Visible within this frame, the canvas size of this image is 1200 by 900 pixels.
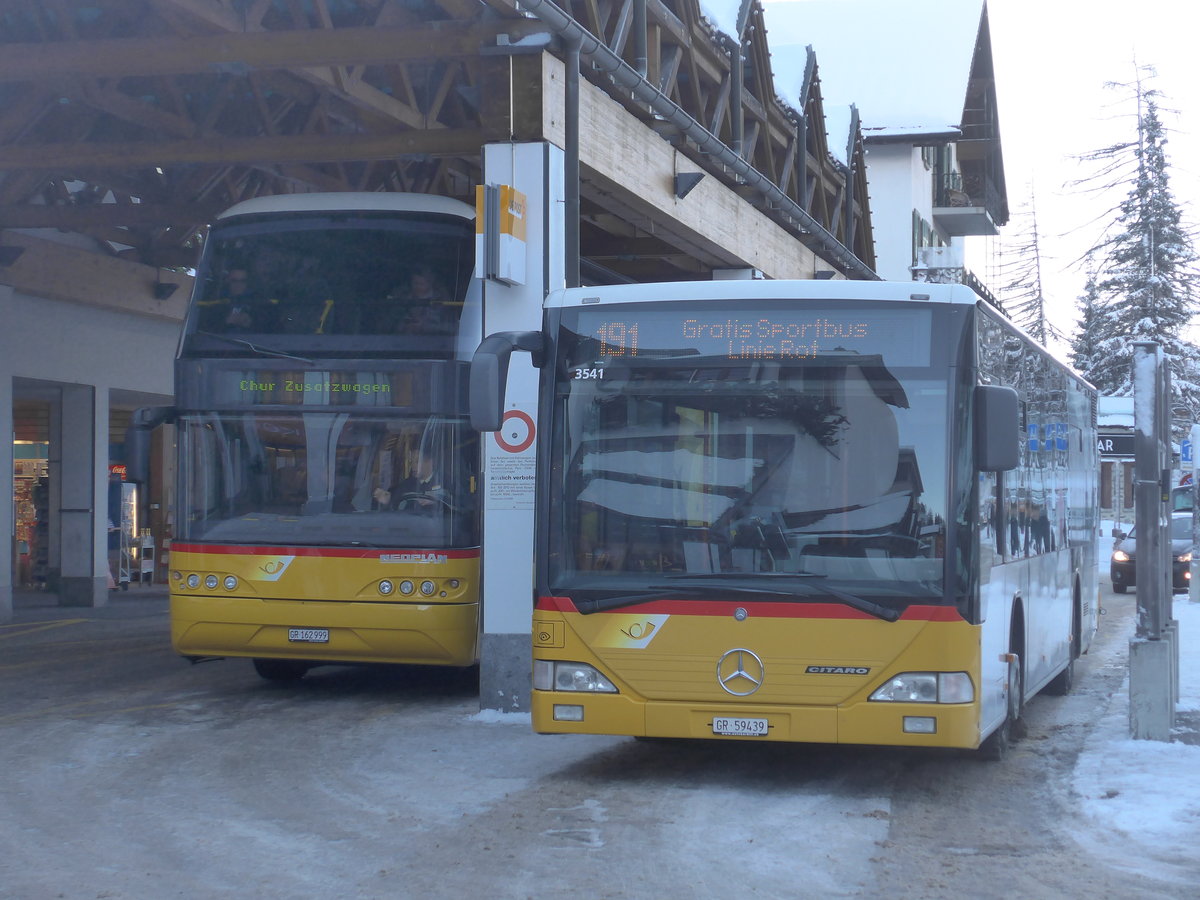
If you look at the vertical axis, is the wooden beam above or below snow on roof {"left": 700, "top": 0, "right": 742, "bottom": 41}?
below

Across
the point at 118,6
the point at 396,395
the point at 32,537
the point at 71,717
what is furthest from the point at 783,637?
the point at 32,537

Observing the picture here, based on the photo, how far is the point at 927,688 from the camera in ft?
27.5

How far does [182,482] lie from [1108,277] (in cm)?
5145

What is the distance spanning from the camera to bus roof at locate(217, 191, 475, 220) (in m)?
13.0

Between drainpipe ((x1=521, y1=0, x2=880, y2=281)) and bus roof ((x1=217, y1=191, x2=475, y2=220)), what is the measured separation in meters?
1.64

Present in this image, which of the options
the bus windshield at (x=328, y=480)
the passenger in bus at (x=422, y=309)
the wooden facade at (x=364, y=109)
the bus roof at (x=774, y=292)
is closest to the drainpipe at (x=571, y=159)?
the wooden facade at (x=364, y=109)

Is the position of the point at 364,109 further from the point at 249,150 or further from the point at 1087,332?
the point at 1087,332

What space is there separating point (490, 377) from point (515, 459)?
10.3ft

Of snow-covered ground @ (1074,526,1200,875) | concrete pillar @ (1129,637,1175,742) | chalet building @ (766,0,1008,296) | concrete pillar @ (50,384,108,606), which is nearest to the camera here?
snow-covered ground @ (1074,526,1200,875)

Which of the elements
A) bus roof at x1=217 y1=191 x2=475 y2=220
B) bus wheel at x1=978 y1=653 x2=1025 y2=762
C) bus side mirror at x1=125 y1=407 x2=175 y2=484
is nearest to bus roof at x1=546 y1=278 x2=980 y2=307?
bus wheel at x1=978 y1=653 x2=1025 y2=762

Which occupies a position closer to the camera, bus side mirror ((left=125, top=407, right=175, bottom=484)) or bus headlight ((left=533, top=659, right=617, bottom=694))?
bus headlight ((left=533, top=659, right=617, bottom=694))

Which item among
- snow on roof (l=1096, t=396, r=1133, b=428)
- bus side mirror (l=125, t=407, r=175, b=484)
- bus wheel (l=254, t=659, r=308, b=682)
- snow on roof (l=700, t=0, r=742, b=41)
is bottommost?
bus wheel (l=254, t=659, r=308, b=682)

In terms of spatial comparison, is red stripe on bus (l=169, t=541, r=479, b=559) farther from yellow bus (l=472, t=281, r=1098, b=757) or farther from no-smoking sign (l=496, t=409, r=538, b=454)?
yellow bus (l=472, t=281, r=1098, b=757)

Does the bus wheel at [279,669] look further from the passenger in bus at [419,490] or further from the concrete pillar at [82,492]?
the concrete pillar at [82,492]
